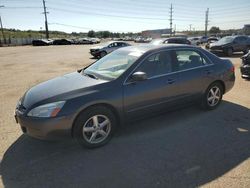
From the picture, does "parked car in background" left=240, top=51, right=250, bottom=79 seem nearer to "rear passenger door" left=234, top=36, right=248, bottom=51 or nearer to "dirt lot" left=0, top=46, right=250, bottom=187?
"dirt lot" left=0, top=46, right=250, bottom=187

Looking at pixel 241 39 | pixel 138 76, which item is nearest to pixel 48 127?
pixel 138 76

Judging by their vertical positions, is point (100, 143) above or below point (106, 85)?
below

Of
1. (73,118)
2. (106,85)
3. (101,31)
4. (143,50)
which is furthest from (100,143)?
(101,31)

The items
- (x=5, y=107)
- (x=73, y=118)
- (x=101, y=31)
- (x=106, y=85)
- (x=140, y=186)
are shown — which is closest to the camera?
(x=140, y=186)

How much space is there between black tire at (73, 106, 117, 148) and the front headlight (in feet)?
1.10

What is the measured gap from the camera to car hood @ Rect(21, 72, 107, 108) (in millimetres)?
3717

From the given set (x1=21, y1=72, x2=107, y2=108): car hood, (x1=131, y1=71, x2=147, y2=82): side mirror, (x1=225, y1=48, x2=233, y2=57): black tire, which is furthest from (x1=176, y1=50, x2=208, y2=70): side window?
(x1=225, y1=48, x2=233, y2=57): black tire

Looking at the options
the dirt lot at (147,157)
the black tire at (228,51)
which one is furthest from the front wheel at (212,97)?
the black tire at (228,51)

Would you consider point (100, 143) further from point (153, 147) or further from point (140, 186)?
point (140, 186)

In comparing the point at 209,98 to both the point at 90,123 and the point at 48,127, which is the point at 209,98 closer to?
the point at 90,123

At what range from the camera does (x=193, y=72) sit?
194 inches

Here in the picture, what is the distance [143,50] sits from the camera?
4543 mm

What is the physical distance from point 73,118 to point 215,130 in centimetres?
263

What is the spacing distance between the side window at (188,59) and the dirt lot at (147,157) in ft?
3.62
